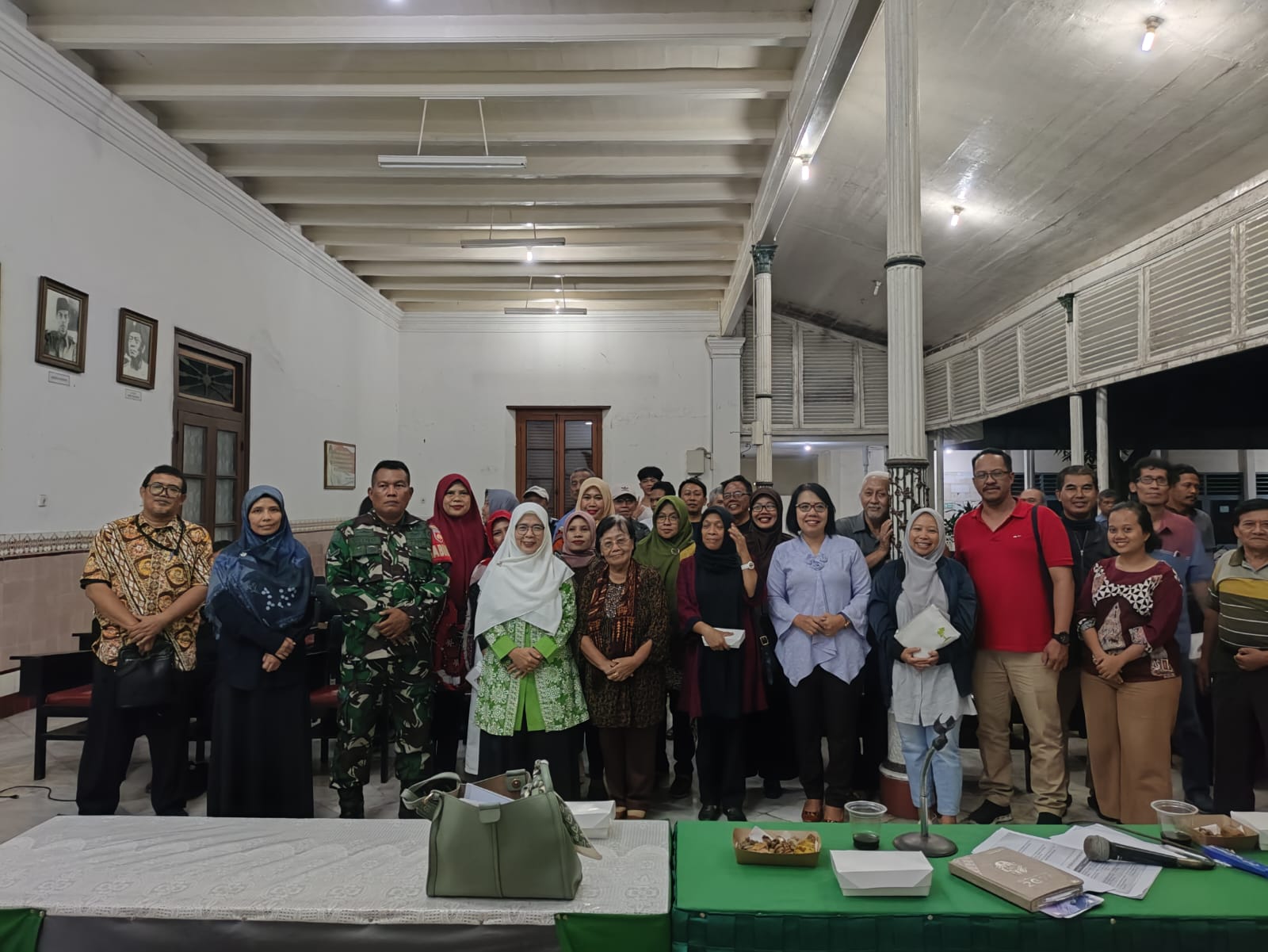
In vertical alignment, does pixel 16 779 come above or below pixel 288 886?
below

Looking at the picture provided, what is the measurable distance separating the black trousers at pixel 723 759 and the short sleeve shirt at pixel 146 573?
200 centimetres

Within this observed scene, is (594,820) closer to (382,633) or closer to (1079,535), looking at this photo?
(382,633)

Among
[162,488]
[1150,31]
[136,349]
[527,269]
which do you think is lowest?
[162,488]

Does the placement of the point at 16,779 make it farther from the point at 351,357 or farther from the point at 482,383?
the point at 482,383

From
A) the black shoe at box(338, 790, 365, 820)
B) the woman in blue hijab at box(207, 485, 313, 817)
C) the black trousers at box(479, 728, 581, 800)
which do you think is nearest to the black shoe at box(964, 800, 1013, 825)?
the black trousers at box(479, 728, 581, 800)

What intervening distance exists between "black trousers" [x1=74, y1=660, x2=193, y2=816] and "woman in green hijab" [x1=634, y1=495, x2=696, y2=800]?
1.88m

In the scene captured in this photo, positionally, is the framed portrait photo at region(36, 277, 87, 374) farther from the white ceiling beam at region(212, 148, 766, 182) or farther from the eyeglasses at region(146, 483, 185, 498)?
the eyeglasses at region(146, 483, 185, 498)

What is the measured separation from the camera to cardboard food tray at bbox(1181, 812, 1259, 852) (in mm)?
1827

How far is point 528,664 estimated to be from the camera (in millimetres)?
2947

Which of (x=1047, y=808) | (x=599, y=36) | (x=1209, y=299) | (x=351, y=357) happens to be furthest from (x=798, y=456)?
(x=1047, y=808)

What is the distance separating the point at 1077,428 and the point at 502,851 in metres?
6.45

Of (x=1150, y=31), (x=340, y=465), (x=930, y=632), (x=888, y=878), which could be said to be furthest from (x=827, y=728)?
(x=340, y=465)

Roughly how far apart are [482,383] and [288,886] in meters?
8.81

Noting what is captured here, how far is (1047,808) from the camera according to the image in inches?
118
